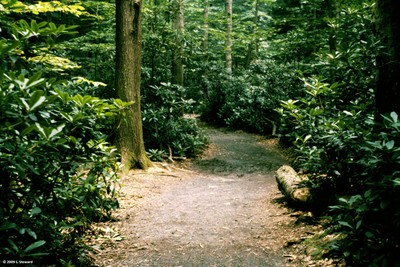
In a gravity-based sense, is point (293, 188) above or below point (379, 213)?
below

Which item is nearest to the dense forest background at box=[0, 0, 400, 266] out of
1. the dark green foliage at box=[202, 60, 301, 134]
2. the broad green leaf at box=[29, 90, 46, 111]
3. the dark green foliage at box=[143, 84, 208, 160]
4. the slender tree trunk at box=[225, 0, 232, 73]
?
the broad green leaf at box=[29, 90, 46, 111]

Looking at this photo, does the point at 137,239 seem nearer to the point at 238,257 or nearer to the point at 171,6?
the point at 238,257

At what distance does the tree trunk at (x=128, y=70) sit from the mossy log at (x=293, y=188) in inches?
141

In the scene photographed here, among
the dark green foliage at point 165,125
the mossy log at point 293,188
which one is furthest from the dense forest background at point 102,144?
the dark green foliage at point 165,125

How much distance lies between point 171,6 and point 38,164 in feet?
30.9

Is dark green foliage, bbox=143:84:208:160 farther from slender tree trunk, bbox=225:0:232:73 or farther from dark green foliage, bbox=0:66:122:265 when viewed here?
slender tree trunk, bbox=225:0:232:73

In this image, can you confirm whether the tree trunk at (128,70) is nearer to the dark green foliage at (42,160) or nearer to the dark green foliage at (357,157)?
the dark green foliage at (42,160)

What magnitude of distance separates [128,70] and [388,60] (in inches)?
230

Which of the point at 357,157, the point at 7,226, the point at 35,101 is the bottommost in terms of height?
the point at 7,226

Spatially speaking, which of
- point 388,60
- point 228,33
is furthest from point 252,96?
point 388,60

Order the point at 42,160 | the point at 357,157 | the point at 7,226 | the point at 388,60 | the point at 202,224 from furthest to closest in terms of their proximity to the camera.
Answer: the point at 202,224
the point at 357,157
the point at 388,60
the point at 42,160
the point at 7,226

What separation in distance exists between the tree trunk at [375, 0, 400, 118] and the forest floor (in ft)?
5.95

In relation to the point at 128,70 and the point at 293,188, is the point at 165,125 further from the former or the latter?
the point at 293,188

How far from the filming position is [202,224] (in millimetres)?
4816
